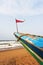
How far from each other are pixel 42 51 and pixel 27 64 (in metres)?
3.46

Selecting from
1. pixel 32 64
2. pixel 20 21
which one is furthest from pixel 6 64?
pixel 20 21

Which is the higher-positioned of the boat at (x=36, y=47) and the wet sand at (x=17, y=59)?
the boat at (x=36, y=47)

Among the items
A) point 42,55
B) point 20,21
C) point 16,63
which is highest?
point 20,21

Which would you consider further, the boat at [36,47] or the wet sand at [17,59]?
the wet sand at [17,59]

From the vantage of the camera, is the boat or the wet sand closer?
the boat

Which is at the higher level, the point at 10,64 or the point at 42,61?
the point at 42,61

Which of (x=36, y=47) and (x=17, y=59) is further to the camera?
(x=17, y=59)

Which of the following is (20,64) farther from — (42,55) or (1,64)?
(42,55)

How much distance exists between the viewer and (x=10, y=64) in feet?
18.8

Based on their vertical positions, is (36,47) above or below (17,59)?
above

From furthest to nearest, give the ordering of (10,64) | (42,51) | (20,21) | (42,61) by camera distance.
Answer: (20,21)
(10,64)
(42,61)
(42,51)

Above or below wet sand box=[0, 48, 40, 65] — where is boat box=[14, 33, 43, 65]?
above

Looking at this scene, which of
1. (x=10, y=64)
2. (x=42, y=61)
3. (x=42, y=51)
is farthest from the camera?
(x=10, y=64)

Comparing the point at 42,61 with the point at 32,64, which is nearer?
the point at 42,61
